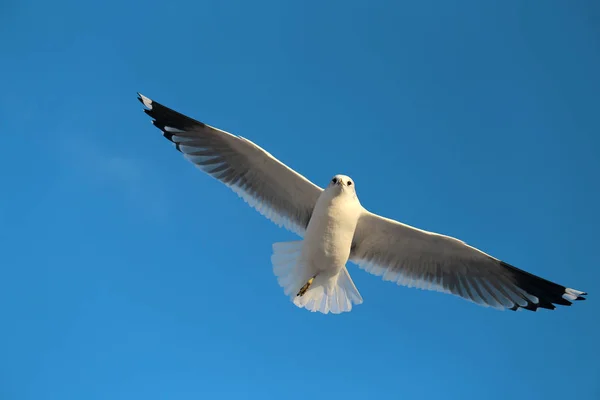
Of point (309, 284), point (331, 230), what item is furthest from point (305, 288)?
point (331, 230)

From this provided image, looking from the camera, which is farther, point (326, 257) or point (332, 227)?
point (326, 257)

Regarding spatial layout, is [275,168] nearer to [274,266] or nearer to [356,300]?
[274,266]

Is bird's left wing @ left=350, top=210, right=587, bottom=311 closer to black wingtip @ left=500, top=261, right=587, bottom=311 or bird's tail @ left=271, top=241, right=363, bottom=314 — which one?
black wingtip @ left=500, top=261, right=587, bottom=311

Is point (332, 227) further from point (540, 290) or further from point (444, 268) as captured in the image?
point (540, 290)

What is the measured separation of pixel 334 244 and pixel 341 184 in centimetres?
60

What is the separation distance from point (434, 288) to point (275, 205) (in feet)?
6.36

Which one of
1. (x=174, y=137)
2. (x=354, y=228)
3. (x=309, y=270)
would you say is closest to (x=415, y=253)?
(x=354, y=228)

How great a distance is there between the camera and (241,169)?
586cm

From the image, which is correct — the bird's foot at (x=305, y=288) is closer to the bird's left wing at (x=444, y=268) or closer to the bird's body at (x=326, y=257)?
the bird's body at (x=326, y=257)

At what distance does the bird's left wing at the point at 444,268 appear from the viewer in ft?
17.9

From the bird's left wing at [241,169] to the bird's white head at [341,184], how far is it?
16.4 inches

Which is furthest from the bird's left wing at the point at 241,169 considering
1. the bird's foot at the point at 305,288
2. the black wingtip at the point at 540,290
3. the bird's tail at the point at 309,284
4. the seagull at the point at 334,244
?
the black wingtip at the point at 540,290

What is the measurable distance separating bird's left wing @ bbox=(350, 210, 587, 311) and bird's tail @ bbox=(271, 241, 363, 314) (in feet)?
1.28

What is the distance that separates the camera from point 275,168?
18.5 ft
